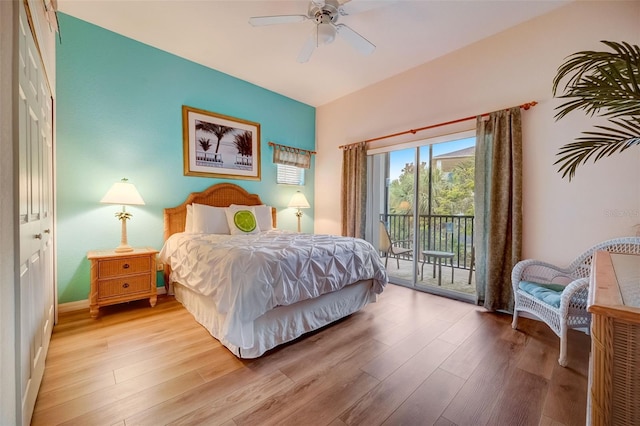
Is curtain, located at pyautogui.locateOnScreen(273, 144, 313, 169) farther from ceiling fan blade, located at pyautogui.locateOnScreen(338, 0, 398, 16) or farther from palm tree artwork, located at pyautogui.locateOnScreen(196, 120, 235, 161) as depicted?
ceiling fan blade, located at pyautogui.locateOnScreen(338, 0, 398, 16)

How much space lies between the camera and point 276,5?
243 centimetres

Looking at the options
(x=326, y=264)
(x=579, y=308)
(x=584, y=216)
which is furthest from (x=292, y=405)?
(x=584, y=216)

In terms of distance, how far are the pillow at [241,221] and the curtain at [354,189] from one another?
1503mm

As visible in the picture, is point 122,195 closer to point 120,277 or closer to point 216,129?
point 120,277

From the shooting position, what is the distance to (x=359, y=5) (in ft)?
6.66

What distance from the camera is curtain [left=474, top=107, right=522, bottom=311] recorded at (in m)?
2.56

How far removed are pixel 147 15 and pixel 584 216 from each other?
15.3ft

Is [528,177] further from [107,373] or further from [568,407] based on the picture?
[107,373]

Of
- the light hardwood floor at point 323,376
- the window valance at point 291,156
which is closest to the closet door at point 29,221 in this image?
the light hardwood floor at point 323,376

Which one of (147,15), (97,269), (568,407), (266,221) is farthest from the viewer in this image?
(266,221)

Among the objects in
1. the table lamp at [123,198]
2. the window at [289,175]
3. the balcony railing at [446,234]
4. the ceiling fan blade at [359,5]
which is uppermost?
the ceiling fan blade at [359,5]

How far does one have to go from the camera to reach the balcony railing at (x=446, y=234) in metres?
3.55

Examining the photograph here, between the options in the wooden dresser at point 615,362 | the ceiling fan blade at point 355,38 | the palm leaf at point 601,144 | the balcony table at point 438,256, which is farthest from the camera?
the balcony table at point 438,256

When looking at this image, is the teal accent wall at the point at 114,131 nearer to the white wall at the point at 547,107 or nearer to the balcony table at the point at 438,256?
the white wall at the point at 547,107
